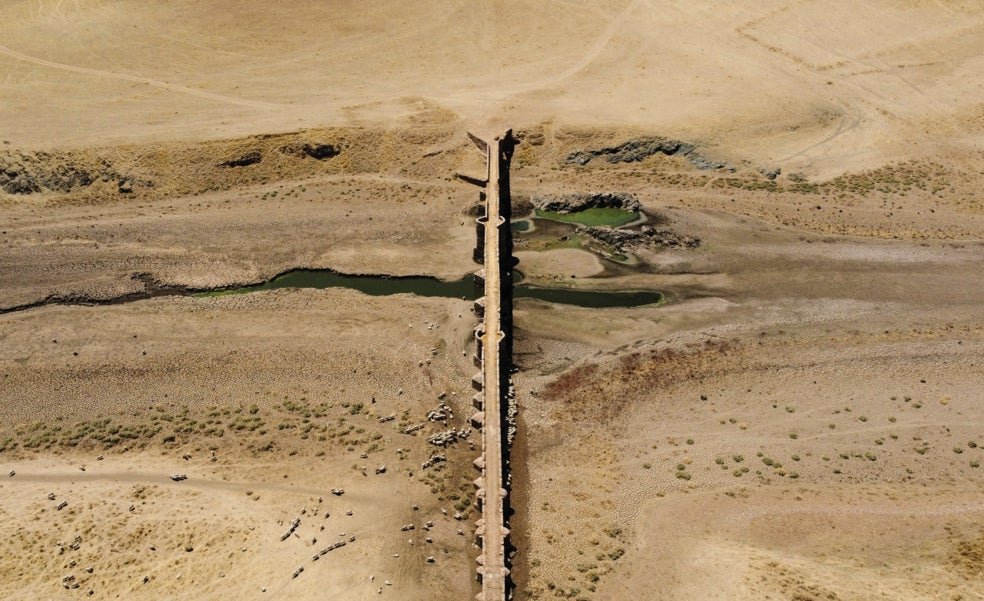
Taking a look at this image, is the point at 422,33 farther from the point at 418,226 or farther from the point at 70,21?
the point at 70,21

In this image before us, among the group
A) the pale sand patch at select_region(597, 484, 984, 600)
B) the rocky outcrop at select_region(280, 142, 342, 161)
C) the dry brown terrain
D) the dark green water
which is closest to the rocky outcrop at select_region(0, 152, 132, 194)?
the dry brown terrain

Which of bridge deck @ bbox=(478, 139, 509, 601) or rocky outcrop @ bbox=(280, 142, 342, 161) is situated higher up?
rocky outcrop @ bbox=(280, 142, 342, 161)

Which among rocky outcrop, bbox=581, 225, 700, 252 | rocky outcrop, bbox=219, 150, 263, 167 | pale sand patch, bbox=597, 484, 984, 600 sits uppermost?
rocky outcrop, bbox=219, 150, 263, 167

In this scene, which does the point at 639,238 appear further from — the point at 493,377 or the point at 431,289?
the point at 493,377

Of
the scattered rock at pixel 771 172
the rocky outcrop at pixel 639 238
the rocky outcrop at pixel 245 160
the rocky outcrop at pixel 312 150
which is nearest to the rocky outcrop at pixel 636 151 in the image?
the scattered rock at pixel 771 172

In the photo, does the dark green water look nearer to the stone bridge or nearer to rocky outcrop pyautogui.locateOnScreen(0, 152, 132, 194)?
the stone bridge

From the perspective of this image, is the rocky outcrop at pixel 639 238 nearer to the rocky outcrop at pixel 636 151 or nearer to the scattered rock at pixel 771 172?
the rocky outcrop at pixel 636 151
